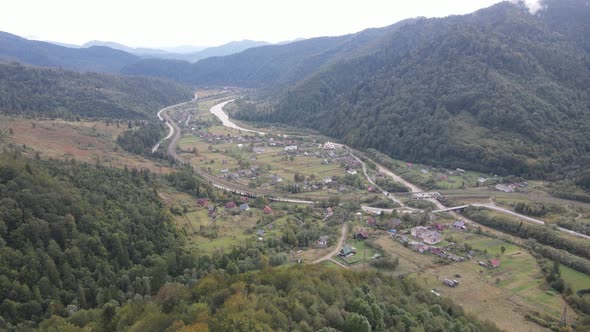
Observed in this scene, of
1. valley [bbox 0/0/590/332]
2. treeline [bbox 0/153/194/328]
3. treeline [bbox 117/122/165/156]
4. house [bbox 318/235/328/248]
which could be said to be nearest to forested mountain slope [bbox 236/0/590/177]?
valley [bbox 0/0/590/332]

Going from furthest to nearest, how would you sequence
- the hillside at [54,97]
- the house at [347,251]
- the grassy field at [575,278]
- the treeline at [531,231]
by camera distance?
the hillside at [54,97] < the treeline at [531,231] < the house at [347,251] < the grassy field at [575,278]

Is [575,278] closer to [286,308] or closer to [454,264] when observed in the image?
[454,264]

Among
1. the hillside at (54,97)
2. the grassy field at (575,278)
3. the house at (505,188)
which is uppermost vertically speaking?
the hillside at (54,97)

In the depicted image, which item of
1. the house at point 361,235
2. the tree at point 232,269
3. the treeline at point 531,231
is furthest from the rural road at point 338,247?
the treeline at point 531,231

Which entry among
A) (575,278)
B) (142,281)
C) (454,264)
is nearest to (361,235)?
(454,264)

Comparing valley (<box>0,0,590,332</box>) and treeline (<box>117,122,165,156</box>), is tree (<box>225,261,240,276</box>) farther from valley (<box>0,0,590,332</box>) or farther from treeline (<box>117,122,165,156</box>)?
treeline (<box>117,122,165,156</box>)

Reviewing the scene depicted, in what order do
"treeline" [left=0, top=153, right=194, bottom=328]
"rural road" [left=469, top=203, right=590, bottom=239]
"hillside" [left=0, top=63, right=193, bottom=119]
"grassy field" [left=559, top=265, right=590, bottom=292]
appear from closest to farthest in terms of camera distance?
"treeline" [left=0, top=153, right=194, bottom=328]
"grassy field" [left=559, top=265, right=590, bottom=292]
"rural road" [left=469, top=203, right=590, bottom=239]
"hillside" [left=0, top=63, right=193, bottom=119]

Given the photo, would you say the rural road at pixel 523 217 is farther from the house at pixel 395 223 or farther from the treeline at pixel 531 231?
the house at pixel 395 223
